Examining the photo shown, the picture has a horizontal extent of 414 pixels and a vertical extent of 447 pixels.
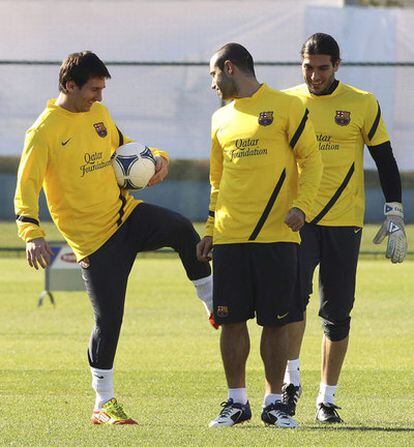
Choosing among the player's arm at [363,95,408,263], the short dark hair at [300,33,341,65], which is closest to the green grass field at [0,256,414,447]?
the player's arm at [363,95,408,263]

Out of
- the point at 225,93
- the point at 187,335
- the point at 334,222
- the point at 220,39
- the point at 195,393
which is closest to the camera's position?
the point at 225,93

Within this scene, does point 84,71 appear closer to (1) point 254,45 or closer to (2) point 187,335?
(2) point 187,335

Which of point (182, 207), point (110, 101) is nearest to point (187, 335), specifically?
point (182, 207)

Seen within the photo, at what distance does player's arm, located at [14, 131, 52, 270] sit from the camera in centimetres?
795

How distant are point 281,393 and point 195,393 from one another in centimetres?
169

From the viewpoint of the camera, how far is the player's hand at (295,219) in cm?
771

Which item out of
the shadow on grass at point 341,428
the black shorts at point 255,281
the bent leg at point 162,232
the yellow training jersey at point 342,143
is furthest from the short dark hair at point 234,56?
the shadow on grass at point 341,428

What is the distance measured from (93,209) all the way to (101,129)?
0.49 m

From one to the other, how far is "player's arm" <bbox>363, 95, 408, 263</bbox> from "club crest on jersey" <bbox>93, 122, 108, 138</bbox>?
1604mm

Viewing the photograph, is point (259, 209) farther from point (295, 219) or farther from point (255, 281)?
point (255, 281)

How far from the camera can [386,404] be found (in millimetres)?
9047

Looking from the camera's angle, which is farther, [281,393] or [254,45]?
[254,45]

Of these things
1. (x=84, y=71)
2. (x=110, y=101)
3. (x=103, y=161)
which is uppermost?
(x=84, y=71)

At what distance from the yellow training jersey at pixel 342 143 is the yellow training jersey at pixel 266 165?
24.5 inches
